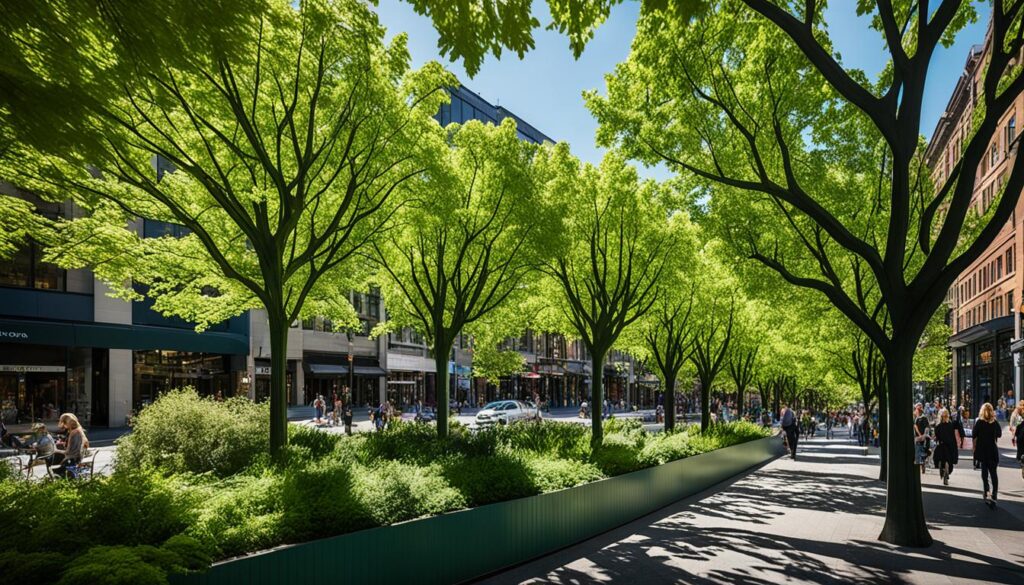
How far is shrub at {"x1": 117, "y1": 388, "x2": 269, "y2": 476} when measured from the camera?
13461 millimetres

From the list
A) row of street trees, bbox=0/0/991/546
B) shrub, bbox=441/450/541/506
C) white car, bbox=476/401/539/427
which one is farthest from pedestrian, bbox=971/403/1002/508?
white car, bbox=476/401/539/427

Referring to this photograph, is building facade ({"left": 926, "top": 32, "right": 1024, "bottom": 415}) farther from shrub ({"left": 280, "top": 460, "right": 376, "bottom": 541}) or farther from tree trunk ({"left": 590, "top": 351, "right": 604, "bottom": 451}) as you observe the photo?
shrub ({"left": 280, "top": 460, "right": 376, "bottom": 541})

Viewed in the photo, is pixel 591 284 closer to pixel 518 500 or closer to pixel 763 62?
pixel 763 62

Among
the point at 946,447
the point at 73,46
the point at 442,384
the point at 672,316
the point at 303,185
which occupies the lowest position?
the point at 946,447

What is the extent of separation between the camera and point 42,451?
1619 centimetres

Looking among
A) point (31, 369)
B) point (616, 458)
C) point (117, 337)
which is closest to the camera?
point (616, 458)

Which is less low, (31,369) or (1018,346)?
(1018,346)

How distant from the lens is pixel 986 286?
2051 inches

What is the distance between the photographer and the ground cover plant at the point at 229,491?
5586mm

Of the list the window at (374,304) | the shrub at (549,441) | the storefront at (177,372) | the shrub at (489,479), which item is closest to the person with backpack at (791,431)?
the shrub at (549,441)

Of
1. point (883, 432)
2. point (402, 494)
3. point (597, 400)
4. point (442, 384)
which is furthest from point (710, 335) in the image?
point (402, 494)

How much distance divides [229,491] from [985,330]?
53736 mm

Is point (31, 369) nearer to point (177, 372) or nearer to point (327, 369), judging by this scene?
point (177, 372)

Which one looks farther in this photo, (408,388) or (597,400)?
(408,388)
